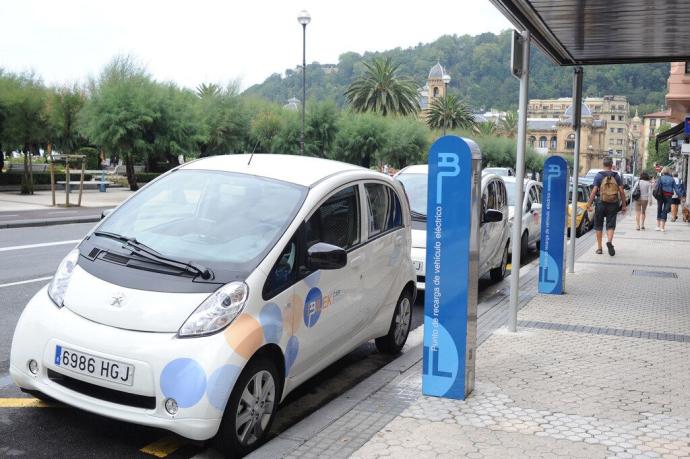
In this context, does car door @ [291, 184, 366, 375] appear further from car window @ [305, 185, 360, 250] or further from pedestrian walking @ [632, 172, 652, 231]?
pedestrian walking @ [632, 172, 652, 231]

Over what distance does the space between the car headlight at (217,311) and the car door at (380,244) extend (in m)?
1.53

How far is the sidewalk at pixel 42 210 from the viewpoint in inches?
746

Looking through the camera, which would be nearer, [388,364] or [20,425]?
[20,425]

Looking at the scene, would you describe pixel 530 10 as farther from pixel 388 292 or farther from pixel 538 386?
pixel 538 386

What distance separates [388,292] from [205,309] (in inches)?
91.9

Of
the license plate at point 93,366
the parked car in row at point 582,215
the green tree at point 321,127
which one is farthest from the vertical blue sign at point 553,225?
the green tree at point 321,127

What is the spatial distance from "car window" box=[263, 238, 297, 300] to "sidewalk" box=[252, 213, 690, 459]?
0.89m

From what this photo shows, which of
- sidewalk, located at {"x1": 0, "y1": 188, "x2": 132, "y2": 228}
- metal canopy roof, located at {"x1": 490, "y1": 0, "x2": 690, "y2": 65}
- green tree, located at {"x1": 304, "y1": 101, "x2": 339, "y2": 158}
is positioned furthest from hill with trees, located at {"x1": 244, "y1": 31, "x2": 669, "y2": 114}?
metal canopy roof, located at {"x1": 490, "y1": 0, "x2": 690, "y2": 65}

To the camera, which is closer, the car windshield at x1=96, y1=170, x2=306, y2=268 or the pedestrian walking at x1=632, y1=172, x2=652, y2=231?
the car windshield at x1=96, y1=170, x2=306, y2=268

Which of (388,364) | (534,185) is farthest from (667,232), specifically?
(388,364)

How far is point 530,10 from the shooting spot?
739cm

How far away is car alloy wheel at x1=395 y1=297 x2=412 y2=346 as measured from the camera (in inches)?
258

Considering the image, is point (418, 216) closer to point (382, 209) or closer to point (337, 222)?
point (382, 209)

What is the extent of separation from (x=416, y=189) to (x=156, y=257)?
6.75 metres
